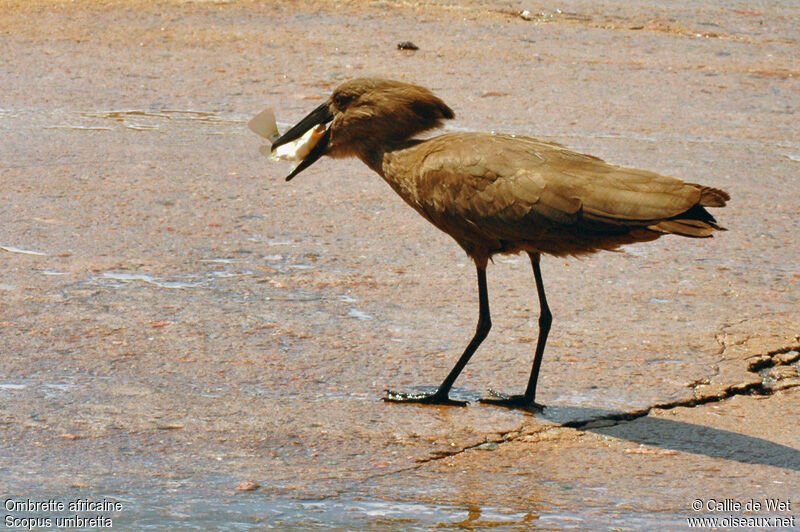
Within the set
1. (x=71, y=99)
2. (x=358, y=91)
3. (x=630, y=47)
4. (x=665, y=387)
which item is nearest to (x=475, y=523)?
(x=665, y=387)

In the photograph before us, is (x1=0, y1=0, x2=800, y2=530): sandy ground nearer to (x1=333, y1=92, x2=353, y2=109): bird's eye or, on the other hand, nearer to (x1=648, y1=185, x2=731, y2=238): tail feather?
(x1=648, y1=185, x2=731, y2=238): tail feather

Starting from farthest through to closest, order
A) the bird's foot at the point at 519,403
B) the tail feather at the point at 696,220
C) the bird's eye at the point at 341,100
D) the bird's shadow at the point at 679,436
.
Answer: the bird's eye at the point at 341,100 → the bird's foot at the point at 519,403 → the bird's shadow at the point at 679,436 → the tail feather at the point at 696,220

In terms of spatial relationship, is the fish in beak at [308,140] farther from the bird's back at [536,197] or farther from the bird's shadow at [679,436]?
the bird's shadow at [679,436]

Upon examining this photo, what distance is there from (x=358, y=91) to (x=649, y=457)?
205 centimetres

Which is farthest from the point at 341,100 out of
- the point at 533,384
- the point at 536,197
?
the point at 533,384

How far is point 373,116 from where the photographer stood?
5418 millimetres

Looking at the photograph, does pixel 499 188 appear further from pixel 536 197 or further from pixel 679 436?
pixel 679 436

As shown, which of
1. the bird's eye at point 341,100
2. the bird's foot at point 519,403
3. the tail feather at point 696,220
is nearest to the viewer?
the tail feather at point 696,220

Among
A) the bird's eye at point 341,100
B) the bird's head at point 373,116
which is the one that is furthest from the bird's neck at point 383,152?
the bird's eye at point 341,100

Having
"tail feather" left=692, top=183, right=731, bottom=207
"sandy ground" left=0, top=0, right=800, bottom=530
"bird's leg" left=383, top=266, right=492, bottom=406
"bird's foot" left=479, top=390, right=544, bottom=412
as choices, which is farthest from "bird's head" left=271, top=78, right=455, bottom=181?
"tail feather" left=692, top=183, right=731, bottom=207

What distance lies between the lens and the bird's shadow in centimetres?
463

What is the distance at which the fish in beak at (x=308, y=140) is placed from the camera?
18.4ft

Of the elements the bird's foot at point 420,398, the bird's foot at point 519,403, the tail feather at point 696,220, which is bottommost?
the bird's foot at point 420,398

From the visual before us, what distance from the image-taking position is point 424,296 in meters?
6.16
